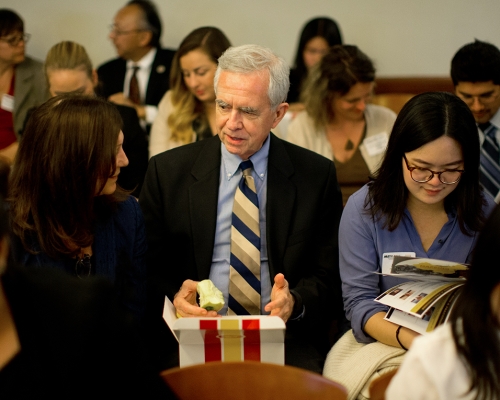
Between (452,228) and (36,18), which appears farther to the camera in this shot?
(36,18)

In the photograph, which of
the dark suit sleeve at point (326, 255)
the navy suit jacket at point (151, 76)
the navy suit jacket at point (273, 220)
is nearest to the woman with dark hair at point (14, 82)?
the navy suit jacket at point (151, 76)

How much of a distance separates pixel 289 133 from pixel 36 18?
2.76 m

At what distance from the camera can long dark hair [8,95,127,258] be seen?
2121 millimetres

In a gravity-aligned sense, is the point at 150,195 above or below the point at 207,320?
above

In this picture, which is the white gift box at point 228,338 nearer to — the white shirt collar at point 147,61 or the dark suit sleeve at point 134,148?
the dark suit sleeve at point 134,148

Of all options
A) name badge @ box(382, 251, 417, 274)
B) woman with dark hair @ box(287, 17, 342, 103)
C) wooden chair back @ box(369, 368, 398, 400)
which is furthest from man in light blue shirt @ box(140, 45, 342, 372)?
woman with dark hair @ box(287, 17, 342, 103)

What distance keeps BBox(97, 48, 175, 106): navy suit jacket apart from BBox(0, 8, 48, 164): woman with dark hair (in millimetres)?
590

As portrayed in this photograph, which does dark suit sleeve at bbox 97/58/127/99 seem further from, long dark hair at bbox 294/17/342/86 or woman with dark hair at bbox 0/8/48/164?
long dark hair at bbox 294/17/342/86

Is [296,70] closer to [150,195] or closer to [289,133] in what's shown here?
[289,133]

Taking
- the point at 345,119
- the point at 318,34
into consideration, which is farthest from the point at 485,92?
the point at 318,34

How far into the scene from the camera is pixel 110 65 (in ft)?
17.0

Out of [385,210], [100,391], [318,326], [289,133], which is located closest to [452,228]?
[385,210]

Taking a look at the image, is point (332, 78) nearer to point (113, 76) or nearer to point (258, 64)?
point (258, 64)

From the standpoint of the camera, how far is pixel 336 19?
5.24 m
